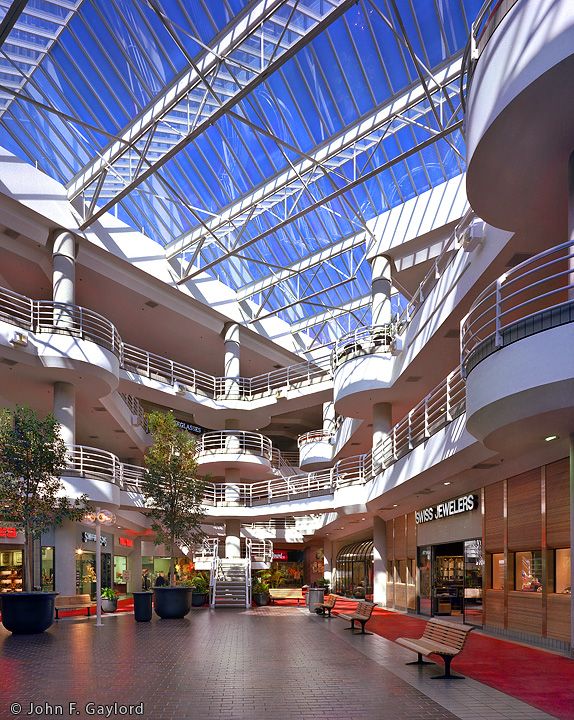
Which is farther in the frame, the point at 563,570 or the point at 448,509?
the point at 448,509

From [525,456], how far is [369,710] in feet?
23.4

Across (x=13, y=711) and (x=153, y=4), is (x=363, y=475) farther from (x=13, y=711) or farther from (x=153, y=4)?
(x=13, y=711)

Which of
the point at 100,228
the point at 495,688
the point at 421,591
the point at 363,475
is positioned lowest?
the point at 421,591

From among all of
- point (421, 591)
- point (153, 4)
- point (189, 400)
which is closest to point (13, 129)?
point (153, 4)

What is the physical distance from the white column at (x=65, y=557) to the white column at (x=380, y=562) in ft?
34.4

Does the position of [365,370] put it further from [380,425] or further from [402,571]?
[402,571]

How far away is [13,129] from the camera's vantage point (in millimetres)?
26719

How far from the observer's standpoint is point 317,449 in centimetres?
4019

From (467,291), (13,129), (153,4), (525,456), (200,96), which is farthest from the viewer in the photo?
(13,129)

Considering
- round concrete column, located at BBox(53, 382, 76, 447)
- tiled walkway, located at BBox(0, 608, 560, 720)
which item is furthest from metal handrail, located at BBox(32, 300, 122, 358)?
tiled walkway, located at BBox(0, 608, 560, 720)

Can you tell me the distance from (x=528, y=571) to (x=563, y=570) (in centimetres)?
148

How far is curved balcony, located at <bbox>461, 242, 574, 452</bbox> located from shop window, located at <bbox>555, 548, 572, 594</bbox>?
10.2 ft

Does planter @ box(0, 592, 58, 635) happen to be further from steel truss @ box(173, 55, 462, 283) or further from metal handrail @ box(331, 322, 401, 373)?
steel truss @ box(173, 55, 462, 283)

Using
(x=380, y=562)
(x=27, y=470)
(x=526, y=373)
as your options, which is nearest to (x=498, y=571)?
(x=526, y=373)
